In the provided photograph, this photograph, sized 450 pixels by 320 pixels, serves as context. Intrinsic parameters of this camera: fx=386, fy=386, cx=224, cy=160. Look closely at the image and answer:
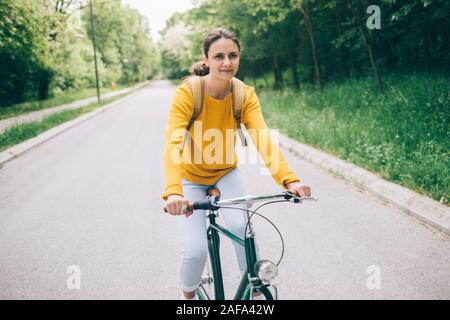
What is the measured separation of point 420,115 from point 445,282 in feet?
18.8

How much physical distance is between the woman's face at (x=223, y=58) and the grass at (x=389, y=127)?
3.46m

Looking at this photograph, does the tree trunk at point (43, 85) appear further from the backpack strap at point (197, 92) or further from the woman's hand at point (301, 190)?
the woman's hand at point (301, 190)

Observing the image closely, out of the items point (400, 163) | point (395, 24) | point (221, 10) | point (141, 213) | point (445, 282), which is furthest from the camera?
point (221, 10)

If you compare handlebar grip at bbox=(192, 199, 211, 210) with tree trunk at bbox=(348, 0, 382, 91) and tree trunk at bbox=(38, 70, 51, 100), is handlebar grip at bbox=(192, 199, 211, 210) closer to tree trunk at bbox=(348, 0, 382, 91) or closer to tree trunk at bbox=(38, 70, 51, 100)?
tree trunk at bbox=(348, 0, 382, 91)

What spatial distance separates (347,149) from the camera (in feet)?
24.6

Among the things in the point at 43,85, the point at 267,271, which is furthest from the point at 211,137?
the point at 43,85

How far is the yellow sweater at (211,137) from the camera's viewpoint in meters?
2.52

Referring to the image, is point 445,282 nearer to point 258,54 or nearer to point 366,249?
point 366,249

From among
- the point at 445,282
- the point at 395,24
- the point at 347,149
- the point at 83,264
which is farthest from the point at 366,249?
the point at 395,24

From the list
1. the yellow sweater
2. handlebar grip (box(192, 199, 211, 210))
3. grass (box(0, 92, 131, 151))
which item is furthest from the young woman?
grass (box(0, 92, 131, 151))

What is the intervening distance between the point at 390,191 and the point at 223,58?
3774mm

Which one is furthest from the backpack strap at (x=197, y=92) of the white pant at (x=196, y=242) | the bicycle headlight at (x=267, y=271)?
the bicycle headlight at (x=267, y=271)

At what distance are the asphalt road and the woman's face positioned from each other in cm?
190

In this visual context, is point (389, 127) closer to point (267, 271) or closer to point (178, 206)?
point (267, 271)
